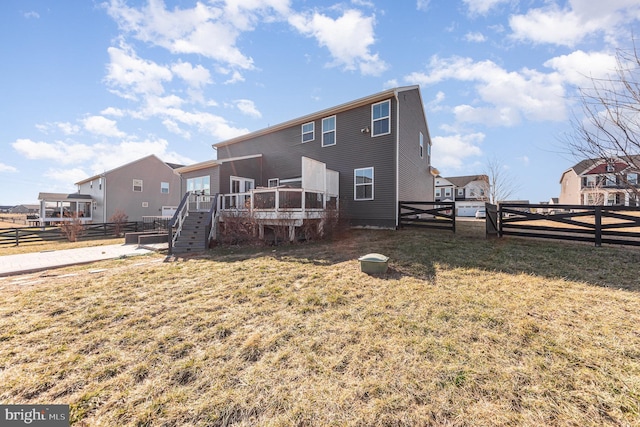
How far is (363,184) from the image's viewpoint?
13.1m

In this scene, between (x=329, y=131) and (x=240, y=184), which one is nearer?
(x=329, y=131)

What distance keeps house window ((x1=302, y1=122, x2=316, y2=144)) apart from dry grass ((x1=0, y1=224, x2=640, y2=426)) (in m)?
10.9

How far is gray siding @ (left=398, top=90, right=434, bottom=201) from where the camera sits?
41.6ft

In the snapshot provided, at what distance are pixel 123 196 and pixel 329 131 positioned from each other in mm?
25574

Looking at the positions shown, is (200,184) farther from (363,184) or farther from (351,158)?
(363,184)

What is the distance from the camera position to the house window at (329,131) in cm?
1398

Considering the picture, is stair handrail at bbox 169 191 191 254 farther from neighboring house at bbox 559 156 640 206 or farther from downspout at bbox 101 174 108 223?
downspout at bbox 101 174 108 223

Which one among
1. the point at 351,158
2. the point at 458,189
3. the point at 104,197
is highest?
the point at 458,189

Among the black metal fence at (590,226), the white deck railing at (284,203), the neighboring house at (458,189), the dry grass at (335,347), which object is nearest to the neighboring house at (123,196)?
the white deck railing at (284,203)

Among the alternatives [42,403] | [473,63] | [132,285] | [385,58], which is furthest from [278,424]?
[385,58]

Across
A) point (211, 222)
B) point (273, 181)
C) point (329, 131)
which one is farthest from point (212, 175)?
point (329, 131)

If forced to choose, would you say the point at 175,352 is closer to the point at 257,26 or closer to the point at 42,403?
the point at 42,403

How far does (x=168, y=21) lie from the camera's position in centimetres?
822

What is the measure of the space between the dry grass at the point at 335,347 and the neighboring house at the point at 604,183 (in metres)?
1.91
